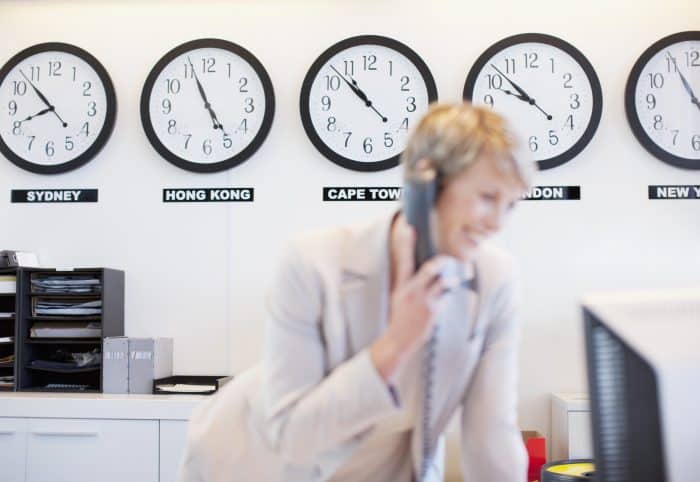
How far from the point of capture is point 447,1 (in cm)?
382

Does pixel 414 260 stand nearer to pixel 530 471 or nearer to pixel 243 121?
pixel 530 471

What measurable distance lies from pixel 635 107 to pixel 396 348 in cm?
287

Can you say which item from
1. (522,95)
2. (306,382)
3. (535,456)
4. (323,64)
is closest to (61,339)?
(323,64)

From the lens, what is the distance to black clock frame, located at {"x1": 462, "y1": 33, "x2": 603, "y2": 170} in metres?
3.67

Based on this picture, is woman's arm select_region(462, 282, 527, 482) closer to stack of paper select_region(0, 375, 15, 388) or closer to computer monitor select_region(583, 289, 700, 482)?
computer monitor select_region(583, 289, 700, 482)

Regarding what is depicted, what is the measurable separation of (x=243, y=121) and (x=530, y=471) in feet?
6.62

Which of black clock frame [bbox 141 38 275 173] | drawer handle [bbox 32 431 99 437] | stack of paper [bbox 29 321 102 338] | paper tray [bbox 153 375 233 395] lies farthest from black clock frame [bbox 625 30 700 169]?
drawer handle [bbox 32 431 99 437]

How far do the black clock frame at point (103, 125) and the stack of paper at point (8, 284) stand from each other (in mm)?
577

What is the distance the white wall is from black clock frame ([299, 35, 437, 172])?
5 cm

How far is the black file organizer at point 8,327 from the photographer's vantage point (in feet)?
11.9

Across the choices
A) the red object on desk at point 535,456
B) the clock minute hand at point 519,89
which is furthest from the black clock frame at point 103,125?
the red object on desk at point 535,456

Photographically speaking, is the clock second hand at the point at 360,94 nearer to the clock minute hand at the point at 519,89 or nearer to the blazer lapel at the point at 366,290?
the clock minute hand at the point at 519,89

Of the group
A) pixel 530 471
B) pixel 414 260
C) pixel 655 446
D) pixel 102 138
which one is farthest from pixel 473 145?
pixel 102 138

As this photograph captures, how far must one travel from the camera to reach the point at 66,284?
11.9 ft
